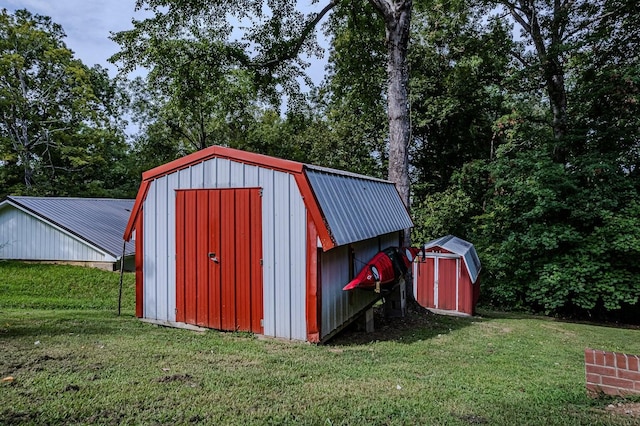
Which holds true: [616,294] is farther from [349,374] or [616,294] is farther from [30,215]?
[30,215]

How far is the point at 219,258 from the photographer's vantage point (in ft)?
19.9

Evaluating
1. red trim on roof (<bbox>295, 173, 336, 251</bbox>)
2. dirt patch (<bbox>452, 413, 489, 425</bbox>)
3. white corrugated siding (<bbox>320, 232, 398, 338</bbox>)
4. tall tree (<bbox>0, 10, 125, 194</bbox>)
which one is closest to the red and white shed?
white corrugated siding (<bbox>320, 232, 398, 338</bbox>)

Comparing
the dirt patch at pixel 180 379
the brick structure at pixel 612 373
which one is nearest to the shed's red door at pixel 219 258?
the dirt patch at pixel 180 379

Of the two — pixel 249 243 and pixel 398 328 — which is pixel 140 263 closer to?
pixel 249 243

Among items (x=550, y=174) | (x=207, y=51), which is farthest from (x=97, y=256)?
(x=550, y=174)

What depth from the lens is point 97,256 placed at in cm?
1309

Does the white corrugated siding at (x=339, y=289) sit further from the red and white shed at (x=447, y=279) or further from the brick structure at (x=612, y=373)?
the red and white shed at (x=447, y=279)

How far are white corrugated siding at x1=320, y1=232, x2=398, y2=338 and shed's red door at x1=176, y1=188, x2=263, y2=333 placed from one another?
3.19 feet

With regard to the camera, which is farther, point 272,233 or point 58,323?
point 58,323

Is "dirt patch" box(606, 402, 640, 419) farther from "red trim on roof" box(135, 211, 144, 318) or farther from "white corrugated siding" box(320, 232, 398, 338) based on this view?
"red trim on roof" box(135, 211, 144, 318)

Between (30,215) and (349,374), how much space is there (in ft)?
46.3

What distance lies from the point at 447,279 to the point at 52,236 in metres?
13.2

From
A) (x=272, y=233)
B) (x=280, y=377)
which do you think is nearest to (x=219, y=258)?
(x=272, y=233)

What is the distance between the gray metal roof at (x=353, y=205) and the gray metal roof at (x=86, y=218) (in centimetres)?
939
